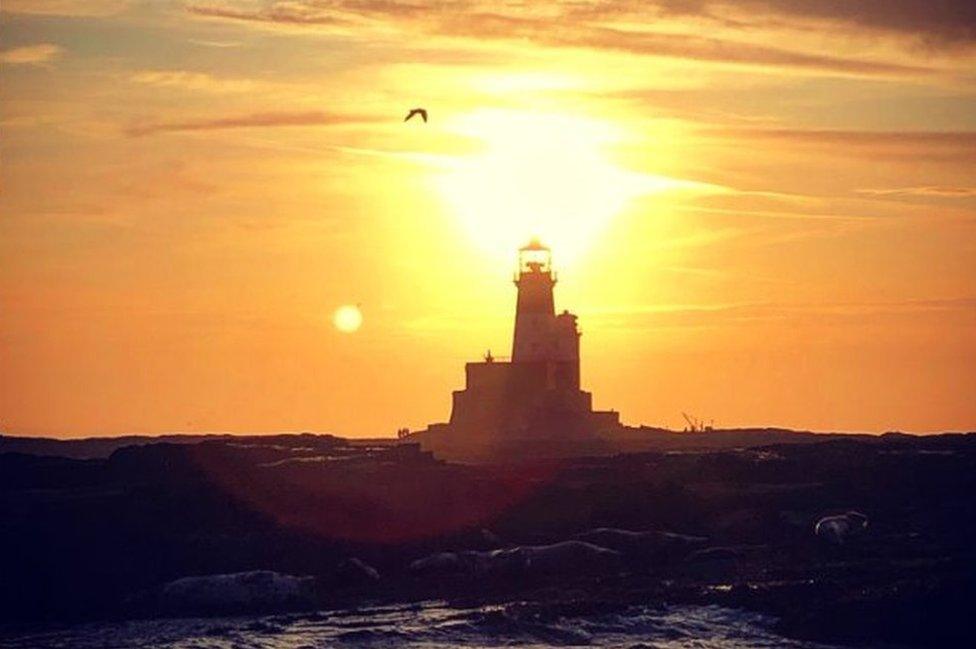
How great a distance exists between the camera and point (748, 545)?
4938 centimetres

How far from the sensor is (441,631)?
3822 centimetres

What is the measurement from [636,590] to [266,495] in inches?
607

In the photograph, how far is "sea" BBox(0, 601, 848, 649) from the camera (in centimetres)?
3738

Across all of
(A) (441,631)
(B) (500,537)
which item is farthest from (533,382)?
(A) (441,631)

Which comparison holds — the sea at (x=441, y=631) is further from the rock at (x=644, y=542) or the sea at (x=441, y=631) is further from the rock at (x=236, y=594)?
the rock at (x=644, y=542)

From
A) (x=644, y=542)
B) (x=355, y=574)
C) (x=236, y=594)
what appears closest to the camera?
(x=236, y=594)

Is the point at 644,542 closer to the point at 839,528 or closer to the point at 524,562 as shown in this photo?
the point at 524,562

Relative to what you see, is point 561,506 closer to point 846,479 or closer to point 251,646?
point 846,479

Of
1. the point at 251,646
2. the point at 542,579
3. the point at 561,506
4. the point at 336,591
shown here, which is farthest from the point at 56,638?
the point at 561,506

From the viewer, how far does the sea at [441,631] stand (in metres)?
37.4

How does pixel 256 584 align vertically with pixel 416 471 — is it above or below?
below

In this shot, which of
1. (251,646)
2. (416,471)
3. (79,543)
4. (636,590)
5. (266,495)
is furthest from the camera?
(416,471)

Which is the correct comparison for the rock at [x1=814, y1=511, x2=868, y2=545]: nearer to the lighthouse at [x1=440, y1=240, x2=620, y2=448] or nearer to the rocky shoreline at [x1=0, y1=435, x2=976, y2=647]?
the rocky shoreline at [x1=0, y1=435, x2=976, y2=647]

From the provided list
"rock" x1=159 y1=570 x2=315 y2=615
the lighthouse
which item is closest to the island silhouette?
"rock" x1=159 y1=570 x2=315 y2=615
